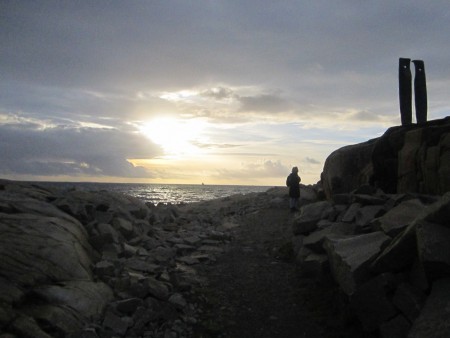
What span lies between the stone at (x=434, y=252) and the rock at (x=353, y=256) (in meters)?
1.18

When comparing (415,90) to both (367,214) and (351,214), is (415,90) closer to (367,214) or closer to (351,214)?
(351,214)

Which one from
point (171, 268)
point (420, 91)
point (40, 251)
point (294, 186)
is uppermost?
point (420, 91)

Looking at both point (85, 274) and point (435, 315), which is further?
point (85, 274)

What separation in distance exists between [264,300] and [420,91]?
480 inches

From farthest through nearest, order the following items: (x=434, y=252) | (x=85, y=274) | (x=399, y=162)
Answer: (x=399, y=162), (x=85, y=274), (x=434, y=252)

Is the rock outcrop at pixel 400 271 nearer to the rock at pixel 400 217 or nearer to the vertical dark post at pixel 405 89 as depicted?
the rock at pixel 400 217

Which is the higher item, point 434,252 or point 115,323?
point 434,252

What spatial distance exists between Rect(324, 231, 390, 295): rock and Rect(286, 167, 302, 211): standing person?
1055cm

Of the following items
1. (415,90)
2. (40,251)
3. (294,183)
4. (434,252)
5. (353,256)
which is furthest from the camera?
(294,183)

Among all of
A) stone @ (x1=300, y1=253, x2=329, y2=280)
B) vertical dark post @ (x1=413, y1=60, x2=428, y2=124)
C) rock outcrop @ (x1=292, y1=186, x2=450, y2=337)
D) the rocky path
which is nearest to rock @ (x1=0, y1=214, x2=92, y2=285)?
the rocky path

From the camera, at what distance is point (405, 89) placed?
1499 centimetres

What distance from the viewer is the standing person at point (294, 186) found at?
1897cm

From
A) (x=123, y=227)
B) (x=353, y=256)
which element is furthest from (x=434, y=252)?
(x=123, y=227)

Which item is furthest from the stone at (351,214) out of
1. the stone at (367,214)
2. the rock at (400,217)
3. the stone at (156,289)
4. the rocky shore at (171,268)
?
the stone at (156,289)
